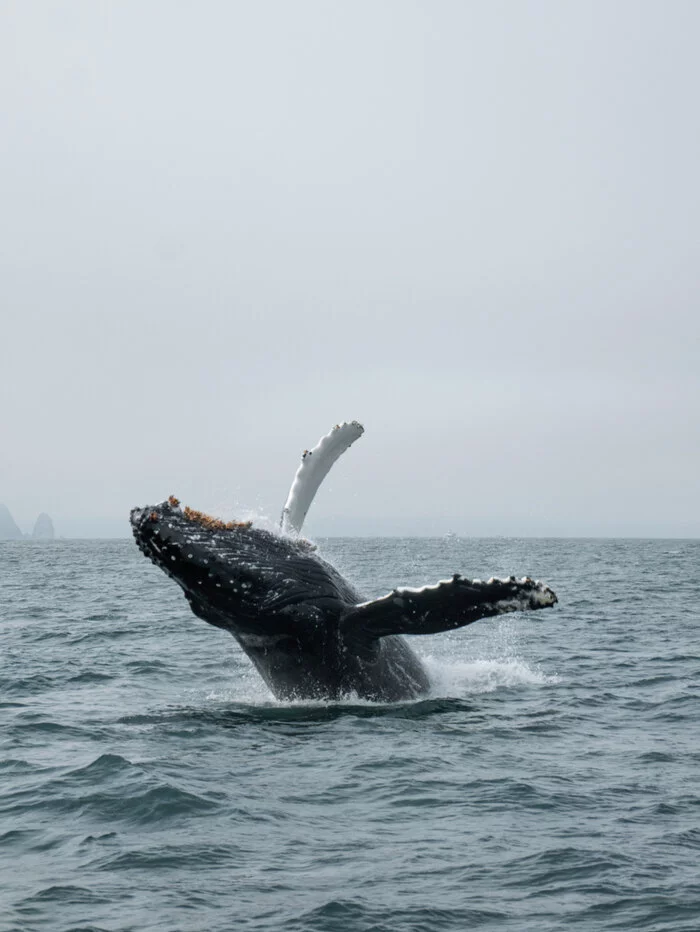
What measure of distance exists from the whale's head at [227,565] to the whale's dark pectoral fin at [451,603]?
0.80 meters

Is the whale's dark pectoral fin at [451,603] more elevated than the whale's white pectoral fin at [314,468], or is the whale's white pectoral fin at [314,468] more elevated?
the whale's white pectoral fin at [314,468]

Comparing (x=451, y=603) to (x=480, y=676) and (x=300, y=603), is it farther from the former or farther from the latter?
(x=480, y=676)

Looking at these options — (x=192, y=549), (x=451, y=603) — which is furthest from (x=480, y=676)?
(x=192, y=549)

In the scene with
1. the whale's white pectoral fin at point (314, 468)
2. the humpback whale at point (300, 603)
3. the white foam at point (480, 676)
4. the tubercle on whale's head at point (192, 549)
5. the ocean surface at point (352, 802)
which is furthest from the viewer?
the white foam at point (480, 676)

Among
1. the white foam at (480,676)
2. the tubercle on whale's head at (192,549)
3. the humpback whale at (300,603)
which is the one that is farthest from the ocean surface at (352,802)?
Result: the tubercle on whale's head at (192,549)

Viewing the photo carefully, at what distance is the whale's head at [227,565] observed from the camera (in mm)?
10102

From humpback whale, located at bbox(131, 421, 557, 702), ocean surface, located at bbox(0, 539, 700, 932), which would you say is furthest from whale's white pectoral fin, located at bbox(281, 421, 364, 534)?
ocean surface, located at bbox(0, 539, 700, 932)

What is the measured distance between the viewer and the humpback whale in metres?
9.59

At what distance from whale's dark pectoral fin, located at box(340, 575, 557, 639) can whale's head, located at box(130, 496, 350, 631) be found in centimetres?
80

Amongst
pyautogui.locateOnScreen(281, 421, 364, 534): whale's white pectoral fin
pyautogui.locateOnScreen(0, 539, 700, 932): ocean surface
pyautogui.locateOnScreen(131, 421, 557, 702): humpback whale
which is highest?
pyautogui.locateOnScreen(281, 421, 364, 534): whale's white pectoral fin

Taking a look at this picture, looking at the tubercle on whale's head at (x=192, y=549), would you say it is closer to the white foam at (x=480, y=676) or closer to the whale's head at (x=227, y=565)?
the whale's head at (x=227, y=565)

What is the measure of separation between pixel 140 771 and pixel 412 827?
2.53 metres

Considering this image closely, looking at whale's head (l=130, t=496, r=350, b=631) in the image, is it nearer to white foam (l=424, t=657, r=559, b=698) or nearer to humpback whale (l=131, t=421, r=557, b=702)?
humpback whale (l=131, t=421, r=557, b=702)

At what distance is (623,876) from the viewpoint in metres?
6.88
